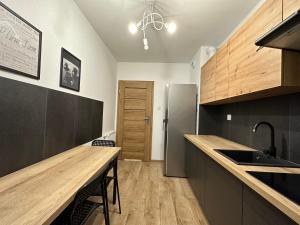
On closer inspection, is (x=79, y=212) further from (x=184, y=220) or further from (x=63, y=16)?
(x=63, y=16)

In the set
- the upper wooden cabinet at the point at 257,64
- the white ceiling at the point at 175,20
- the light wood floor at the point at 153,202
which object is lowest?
the light wood floor at the point at 153,202

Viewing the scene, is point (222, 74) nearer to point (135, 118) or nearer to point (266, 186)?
point (266, 186)

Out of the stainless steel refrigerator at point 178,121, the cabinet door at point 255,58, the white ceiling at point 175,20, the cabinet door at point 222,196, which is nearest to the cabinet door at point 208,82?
the stainless steel refrigerator at point 178,121

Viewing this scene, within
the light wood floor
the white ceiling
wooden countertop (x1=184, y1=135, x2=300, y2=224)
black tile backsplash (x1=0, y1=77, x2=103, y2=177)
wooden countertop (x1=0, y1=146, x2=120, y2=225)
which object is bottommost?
the light wood floor

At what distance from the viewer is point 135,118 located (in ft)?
16.3

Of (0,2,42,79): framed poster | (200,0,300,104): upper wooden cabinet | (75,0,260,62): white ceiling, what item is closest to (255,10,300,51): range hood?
(200,0,300,104): upper wooden cabinet

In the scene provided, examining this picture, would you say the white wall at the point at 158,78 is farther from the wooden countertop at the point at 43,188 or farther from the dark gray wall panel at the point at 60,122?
the wooden countertop at the point at 43,188

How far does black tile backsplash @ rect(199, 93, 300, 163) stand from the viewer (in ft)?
5.21

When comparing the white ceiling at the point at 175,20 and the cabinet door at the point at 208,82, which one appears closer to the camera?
the white ceiling at the point at 175,20

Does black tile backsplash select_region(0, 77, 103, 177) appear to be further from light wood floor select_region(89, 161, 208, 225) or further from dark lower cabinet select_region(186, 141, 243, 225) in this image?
dark lower cabinet select_region(186, 141, 243, 225)

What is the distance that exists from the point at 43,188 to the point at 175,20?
2.55 meters

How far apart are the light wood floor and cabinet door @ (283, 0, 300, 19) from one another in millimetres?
2105

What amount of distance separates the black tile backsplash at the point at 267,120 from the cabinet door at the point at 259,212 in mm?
689

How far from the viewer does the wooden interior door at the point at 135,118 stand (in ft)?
16.2
